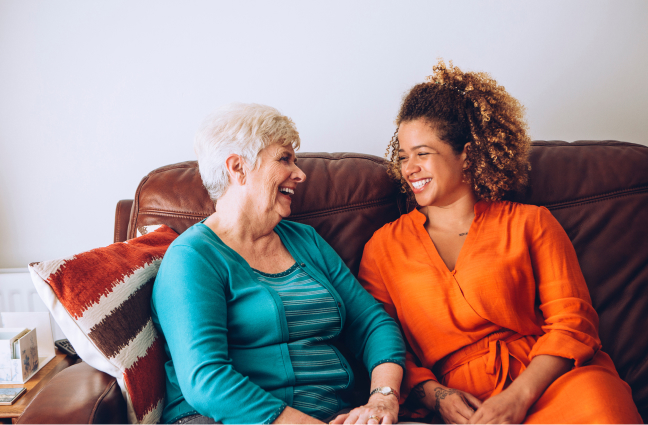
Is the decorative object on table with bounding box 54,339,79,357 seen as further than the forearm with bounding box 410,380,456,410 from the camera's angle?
Yes

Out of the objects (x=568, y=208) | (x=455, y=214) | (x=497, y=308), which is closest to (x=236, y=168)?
(x=455, y=214)

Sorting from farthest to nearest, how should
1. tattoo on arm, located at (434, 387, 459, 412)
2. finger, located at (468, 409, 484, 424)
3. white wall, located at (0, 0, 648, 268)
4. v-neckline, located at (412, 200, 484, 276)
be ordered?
white wall, located at (0, 0, 648, 268)
v-neckline, located at (412, 200, 484, 276)
tattoo on arm, located at (434, 387, 459, 412)
finger, located at (468, 409, 484, 424)

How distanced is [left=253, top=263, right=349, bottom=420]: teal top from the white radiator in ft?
4.42

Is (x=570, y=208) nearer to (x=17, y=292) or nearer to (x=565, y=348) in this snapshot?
(x=565, y=348)

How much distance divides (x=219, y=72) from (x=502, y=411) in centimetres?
162

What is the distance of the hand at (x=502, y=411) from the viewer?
1029 millimetres

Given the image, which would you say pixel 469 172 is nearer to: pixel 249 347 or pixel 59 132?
pixel 249 347

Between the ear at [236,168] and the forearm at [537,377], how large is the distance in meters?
0.91

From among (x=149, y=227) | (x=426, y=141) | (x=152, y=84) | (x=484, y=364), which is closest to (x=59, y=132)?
(x=152, y=84)

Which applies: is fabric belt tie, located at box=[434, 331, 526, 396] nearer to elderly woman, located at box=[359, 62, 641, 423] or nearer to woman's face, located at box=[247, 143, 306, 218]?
elderly woman, located at box=[359, 62, 641, 423]

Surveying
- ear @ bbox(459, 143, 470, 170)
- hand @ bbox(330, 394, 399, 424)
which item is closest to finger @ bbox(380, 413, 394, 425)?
hand @ bbox(330, 394, 399, 424)

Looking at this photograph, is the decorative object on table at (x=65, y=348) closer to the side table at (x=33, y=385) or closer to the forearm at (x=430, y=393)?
the side table at (x=33, y=385)

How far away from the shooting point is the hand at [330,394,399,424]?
963mm

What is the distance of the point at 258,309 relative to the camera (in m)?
1.04
